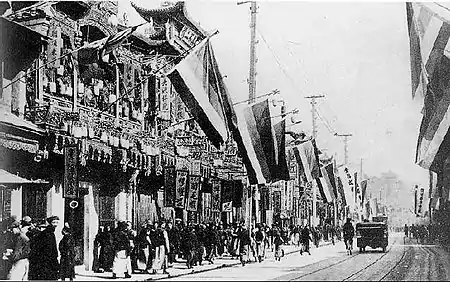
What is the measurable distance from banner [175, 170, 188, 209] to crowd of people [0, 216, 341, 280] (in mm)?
930

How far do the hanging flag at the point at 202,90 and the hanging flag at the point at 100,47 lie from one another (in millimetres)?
1966

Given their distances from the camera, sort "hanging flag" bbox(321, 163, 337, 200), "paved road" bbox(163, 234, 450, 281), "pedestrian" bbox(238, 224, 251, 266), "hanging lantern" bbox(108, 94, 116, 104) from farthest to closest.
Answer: "hanging flag" bbox(321, 163, 337, 200)
"hanging lantern" bbox(108, 94, 116, 104)
"pedestrian" bbox(238, 224, 251, 266)
"paved road" bbox(163, 234, 450, 281)

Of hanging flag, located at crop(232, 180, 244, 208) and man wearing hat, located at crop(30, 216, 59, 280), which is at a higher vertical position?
hanging flag, located at crop(232, 180, 244, 208)

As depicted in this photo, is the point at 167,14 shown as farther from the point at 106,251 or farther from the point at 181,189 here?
the point at 106,251

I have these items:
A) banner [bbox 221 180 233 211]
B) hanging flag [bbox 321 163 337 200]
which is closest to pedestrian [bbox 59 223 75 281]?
banner [bbox 221 180 233 211]

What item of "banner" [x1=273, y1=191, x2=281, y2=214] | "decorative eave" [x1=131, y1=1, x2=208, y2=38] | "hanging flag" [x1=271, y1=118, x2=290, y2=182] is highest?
"decorative eave" [x1=131, y1=1, x2=208, y2=38]

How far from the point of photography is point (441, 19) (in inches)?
783

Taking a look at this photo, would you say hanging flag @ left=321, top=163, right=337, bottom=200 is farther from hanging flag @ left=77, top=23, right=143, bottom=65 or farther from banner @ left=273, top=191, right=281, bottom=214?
hanging flag @ left=77, top=23, right=143, bottom=65

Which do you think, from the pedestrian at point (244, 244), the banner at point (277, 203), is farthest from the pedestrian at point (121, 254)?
the banner at point (277, 203)

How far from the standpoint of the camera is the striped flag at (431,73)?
20.0 metres

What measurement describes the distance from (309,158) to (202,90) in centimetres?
1347

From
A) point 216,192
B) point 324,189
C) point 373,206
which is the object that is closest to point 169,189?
point 216,192

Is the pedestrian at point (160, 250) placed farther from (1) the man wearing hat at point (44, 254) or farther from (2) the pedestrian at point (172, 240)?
(1) the man wearing hat at point (44, 254)

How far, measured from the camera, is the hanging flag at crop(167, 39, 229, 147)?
19.7 meters
